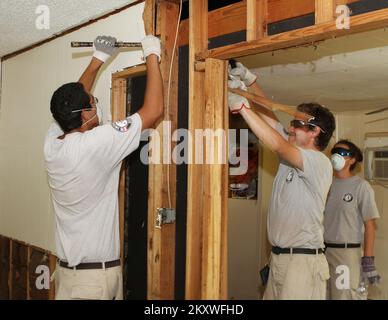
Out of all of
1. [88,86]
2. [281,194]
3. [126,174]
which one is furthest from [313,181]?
[88,86]

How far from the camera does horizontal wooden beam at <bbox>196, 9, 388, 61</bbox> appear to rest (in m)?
1.26

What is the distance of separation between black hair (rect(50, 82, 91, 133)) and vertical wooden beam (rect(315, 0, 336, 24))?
103 cm

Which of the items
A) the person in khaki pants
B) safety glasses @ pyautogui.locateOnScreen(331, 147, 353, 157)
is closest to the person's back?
safety glasses @ pyautogui.locateOnScreen(331, 147, 353, 157)

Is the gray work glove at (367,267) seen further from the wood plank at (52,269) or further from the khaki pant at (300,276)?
the wood plank at (52,269)

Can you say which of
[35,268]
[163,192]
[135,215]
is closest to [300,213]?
[163,192]

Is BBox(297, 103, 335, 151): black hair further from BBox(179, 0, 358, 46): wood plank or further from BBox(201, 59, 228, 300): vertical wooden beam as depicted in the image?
BBox(179, 0, 358, 46): wood plank

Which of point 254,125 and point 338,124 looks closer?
point 254,125

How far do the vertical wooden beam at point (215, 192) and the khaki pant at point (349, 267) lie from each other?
1.53m

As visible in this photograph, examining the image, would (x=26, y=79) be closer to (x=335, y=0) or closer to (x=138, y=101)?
(x=138, y=101)

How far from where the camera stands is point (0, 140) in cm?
378

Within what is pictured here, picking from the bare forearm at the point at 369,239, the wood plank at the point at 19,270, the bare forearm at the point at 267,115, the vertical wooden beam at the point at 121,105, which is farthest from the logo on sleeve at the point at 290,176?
the wood plank at the point at 19,270

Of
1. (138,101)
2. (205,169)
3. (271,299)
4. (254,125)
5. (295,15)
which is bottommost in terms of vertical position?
(271,299)

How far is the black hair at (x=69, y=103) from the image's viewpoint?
1714 mm
